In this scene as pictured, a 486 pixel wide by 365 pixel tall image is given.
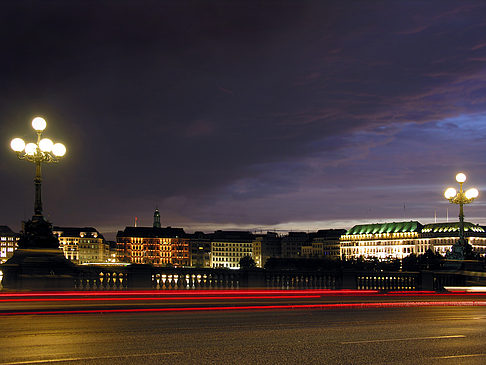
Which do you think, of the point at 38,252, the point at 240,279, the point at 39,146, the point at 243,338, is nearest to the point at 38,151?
the point at 39,146

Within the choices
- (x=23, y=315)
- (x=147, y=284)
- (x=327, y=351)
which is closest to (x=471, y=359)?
(x=327, y=351)

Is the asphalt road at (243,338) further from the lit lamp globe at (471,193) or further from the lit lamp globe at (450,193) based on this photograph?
the lit lamp globe at (471,193)

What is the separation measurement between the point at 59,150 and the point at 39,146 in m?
1.00

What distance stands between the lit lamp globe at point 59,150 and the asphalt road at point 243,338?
11729 mm

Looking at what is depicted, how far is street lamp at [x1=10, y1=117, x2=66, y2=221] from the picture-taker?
2662 cm

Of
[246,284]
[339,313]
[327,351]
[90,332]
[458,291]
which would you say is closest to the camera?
[327,351]

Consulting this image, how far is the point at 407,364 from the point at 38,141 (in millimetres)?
21122

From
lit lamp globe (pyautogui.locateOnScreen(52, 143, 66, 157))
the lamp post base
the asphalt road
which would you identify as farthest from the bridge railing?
the asphalt road

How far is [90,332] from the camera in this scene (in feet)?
44.4

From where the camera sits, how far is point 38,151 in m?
26.8

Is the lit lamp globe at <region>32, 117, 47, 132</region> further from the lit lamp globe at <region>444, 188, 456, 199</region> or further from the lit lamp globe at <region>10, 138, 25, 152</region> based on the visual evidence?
the lit lamp globe at <region>444, 188, 456, 199</region>

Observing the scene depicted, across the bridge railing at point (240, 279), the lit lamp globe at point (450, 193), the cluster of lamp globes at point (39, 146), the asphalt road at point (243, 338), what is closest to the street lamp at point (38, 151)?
the cluster of lamp globes at point (39, 146)

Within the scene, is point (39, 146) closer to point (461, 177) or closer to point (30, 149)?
point (30, 149)

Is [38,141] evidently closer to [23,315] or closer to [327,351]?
[23,315]
